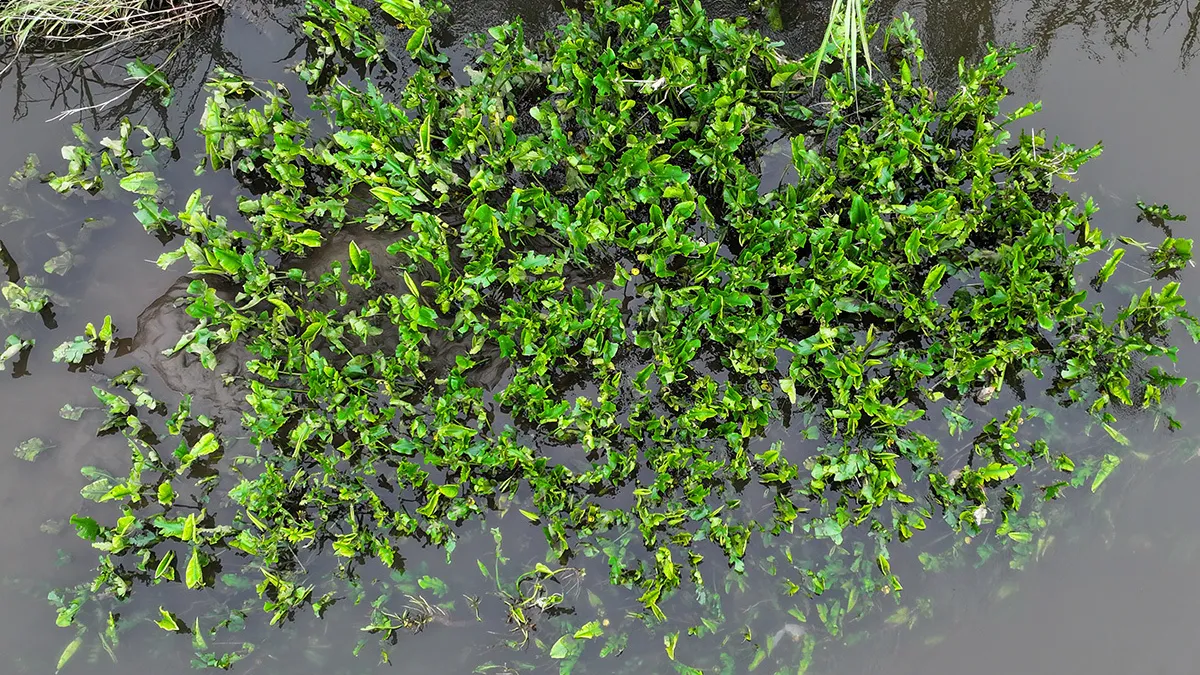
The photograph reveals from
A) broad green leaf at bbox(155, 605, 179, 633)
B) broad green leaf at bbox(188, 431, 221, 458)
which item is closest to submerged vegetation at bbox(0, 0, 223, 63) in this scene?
broad green leaf at bbox(188, 431, 221, 458)

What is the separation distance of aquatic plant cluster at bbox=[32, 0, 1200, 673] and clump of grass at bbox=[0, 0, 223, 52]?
788 mm

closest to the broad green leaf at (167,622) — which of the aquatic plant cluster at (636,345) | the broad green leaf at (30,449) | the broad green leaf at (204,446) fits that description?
the aquatic plant cluster at (636,345)

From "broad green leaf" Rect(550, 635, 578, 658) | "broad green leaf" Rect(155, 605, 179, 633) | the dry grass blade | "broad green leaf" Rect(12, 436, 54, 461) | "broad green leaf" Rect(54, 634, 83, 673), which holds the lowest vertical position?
"broad green leaf" Rect(54, 634, 83, 673)

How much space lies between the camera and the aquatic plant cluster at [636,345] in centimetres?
366

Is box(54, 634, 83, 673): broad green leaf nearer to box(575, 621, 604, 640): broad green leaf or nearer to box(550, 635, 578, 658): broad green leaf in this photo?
box(550, 635, 578, 658): broad green leaf


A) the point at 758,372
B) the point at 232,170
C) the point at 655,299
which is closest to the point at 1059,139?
the point at 758,372

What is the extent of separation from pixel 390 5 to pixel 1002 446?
12.4 ft

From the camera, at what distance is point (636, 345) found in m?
3.78

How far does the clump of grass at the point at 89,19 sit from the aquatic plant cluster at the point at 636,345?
0.79 meters

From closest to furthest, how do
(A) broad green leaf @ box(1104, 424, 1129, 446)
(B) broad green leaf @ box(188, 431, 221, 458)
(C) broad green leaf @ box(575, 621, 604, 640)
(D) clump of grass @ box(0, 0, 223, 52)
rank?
(C) broad green leaf @ box(575, 621, 604, 640) → (B) broad green leaf @ box(188, 431, 221, 458) → (A) broad green leaf @ box(1104, 424, 1129, 446) → (D) clump of grass @ box(0, 0, 223, 52)

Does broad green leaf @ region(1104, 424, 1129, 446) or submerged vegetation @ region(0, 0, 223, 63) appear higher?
submerged vegetation @ region(0, 0, 223, 63)

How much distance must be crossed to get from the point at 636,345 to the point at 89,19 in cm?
372

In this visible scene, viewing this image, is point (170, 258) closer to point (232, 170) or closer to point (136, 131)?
point (232, 170)

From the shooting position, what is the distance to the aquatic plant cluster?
3662mm
